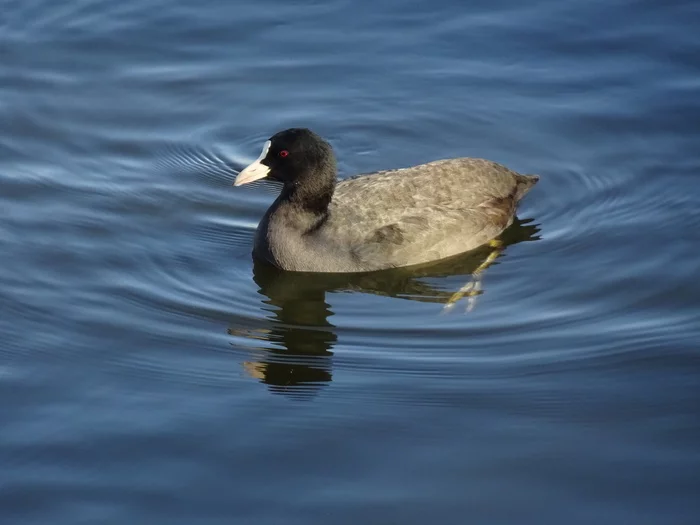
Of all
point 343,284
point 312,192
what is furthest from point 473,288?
point 312,192

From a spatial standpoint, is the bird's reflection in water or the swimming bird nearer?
the bird's reflection in water

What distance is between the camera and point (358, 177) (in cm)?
979

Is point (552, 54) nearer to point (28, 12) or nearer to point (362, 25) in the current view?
point (362, 25)

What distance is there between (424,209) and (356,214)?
0.54 m

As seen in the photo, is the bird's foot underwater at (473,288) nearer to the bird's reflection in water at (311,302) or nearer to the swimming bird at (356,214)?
the bird's reflection in water at (311,302)

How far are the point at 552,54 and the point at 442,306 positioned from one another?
4789 mm

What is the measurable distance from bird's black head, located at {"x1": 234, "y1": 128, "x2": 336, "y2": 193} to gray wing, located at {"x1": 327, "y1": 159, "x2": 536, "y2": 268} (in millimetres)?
322

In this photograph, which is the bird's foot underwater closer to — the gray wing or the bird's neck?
the gray wing

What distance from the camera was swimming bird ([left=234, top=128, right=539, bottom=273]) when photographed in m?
9.14

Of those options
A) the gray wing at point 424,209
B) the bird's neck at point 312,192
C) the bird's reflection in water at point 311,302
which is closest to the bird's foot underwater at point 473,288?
the bird's reflection in water at point 311,302

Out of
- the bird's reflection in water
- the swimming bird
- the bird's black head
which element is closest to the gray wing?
the swimming bird

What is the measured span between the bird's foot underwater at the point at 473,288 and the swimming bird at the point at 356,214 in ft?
0.71

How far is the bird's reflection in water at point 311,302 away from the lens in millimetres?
7543

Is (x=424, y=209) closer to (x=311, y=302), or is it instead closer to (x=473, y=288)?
(x=473, y=288)
